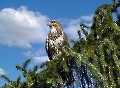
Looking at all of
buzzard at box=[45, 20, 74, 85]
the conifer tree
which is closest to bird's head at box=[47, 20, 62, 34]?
buzzard at box=[45, 20, 74, 85]

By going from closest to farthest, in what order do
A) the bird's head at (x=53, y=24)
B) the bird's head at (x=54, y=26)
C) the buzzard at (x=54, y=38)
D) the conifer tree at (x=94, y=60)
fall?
the conifer tree at (x=94, y=60)
the buzzard at (x=54, y=38)
the bird's head at (x=54, y=26)
the bird's head at (x=53, y=24)

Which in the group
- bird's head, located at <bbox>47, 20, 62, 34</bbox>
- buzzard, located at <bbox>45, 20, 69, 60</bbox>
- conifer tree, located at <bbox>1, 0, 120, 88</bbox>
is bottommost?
conifer tree, located at <bbox>1, 0, 120, 88</bbox>

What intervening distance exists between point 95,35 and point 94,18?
0.13 m

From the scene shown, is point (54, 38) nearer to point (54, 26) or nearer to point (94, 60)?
point (54, 26)

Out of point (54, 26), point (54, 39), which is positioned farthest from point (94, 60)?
point (54, 26)

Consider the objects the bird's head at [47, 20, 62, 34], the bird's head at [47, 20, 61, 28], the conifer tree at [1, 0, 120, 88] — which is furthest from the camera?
the bird's head at [47, 20, 61, 28]

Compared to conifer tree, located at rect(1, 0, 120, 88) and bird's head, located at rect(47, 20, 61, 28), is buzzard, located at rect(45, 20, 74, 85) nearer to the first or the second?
bird's head, located at rect(47, 20, 61, 28)

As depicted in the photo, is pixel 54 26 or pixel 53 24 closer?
pixel 54 26

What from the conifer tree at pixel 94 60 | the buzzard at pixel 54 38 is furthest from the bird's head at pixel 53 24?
the conifer tree at pixel 94 60

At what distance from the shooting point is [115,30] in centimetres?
225

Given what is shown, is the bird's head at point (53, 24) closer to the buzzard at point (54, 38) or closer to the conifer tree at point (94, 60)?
the buzzard at point (54, 38)

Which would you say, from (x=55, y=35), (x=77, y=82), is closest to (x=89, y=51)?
(x=77, y=82)

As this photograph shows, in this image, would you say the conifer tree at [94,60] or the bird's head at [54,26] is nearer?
the conifer tree at [94,60]

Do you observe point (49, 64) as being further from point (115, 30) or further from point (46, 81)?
point (115, 30)
